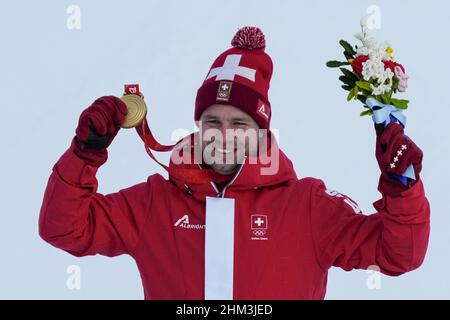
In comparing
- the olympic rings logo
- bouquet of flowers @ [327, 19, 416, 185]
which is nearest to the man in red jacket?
the olympic rings logo

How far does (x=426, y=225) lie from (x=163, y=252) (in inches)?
31.3

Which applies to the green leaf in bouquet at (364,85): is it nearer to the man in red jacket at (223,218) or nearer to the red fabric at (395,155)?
the red fabric at (395,155)

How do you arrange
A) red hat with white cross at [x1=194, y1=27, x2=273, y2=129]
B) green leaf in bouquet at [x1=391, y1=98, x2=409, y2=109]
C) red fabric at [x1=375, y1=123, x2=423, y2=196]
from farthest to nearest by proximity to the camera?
red hat with white cross at [x1=194, y1=27, x2=273, y2=129]
green leaf in bouquet at [x1=391, y1=98, x2=409, y2=109]
red fabric at [x1=375, y1=123, x2=423, y2=196]

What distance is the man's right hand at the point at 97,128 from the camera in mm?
2670

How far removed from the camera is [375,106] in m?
2.61

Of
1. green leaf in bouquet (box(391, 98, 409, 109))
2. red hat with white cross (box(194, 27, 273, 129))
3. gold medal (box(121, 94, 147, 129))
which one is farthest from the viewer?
red hat with white cross (box(194, 27, 273, 129))

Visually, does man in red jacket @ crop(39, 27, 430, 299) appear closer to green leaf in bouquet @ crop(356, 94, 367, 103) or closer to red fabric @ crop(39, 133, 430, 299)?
red fabric @ crop(39, 133, 430, 299)

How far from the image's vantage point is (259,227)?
2.83 metres

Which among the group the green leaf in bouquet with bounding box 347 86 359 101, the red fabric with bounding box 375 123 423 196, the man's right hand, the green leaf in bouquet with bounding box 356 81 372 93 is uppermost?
the green leaf in bouquet with bounding box 356 81 372 93

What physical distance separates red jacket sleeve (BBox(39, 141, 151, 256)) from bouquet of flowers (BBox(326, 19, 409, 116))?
731 millimetres

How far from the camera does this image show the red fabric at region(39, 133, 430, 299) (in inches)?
107

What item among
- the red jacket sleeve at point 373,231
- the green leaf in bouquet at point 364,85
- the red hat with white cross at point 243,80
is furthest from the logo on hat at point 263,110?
the green leaf in bouquet at point 364,85
